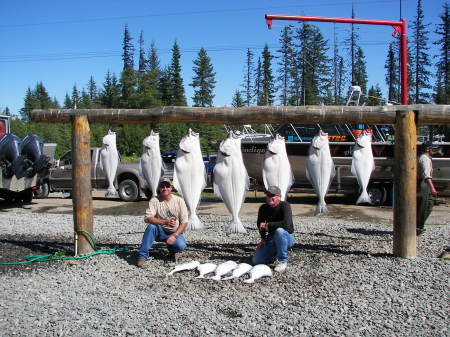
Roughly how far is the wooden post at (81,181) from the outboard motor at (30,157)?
6715 millimetres

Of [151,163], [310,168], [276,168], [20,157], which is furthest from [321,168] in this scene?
[20,157]

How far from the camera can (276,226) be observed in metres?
5.19

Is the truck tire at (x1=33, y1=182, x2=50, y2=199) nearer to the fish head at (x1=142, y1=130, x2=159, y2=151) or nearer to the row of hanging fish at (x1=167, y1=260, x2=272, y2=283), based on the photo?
the fish head at (x1=142, y1=130, x2=159, y2=151)

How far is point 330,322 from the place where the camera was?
147 inches

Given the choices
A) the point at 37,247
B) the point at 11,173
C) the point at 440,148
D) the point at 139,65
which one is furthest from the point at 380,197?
the point at 139,65

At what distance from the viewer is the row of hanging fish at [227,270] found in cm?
495

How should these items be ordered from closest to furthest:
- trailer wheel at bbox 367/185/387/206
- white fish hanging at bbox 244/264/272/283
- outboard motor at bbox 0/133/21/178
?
white fish hanging at bbox 244/264/272/283 < outboard motor at bbox 0/133/21/178 < trailer wheel at bbox 367/185/387/206

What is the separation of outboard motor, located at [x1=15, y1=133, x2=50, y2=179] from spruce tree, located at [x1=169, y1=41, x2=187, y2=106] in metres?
42.4

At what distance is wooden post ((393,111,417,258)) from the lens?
5414mm

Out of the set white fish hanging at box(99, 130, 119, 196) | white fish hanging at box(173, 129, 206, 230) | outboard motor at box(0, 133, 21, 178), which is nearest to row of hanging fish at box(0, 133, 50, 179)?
outboard motor at box(0, 133, 21, 178)

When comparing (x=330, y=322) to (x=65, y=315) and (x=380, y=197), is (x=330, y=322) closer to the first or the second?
(x=65, y=315)

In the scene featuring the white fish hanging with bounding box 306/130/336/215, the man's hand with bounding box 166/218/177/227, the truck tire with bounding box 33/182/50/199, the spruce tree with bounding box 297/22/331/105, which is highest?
the spruce tree with bounding box 297/22/331/105

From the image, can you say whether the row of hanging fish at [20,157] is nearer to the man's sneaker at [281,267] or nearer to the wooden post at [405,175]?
the man's sneaker at [281,267]

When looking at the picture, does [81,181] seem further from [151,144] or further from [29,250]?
[29,250]
